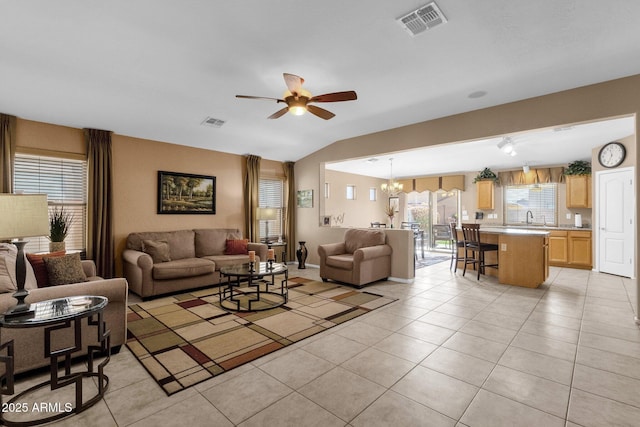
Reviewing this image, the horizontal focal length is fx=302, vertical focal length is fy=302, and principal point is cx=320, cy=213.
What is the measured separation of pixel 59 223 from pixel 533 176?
10.0m

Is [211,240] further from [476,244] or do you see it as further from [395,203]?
[395,203]

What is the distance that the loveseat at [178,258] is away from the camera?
444 centimetres

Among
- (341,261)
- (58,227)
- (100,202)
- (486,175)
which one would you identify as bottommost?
(341,261)

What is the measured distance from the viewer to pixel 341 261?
17.3 feet

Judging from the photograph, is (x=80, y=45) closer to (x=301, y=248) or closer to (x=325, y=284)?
(x=325, y=284)

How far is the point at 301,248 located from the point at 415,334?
13.6 feet

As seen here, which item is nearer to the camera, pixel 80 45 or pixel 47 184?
pixel 80 45

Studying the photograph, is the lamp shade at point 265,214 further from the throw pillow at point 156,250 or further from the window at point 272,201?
the throw pillow at point 156,250

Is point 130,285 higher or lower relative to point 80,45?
lower

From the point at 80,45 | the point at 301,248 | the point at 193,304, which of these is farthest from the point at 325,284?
the point at 80,45

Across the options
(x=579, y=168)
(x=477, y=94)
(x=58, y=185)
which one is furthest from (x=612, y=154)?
(x=58, y=185)

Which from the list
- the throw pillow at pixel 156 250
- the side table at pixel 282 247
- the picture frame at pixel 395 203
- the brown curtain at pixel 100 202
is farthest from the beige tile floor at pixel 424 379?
the picture frame at pixel 395 203

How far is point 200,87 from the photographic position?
151 inches

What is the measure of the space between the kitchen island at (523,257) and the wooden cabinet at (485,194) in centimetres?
337
